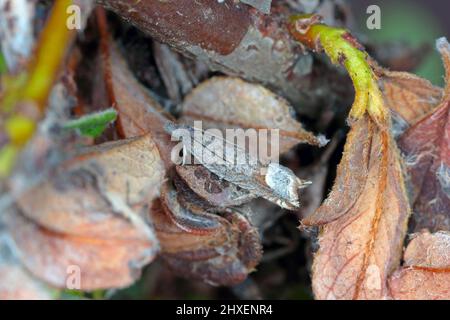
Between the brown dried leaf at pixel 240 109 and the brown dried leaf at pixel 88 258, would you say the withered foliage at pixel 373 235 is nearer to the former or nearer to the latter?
the brown dried leaf at pixel 240 109

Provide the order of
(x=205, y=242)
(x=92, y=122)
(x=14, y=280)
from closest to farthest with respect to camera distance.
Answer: (x=14, y=280)
(x=92, y=122)
(x=205, y=242)

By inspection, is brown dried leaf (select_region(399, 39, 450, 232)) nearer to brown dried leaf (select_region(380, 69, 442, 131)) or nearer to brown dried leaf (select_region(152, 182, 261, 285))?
brown dried leaf (select_region(380, 69, 442, 131))

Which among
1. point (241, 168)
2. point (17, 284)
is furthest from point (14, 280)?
point (241, 168)

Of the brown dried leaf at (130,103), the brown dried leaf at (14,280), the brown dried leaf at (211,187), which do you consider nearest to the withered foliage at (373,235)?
the brown dried leaf at (211,187)

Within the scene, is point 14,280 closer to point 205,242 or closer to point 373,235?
point 205,242
